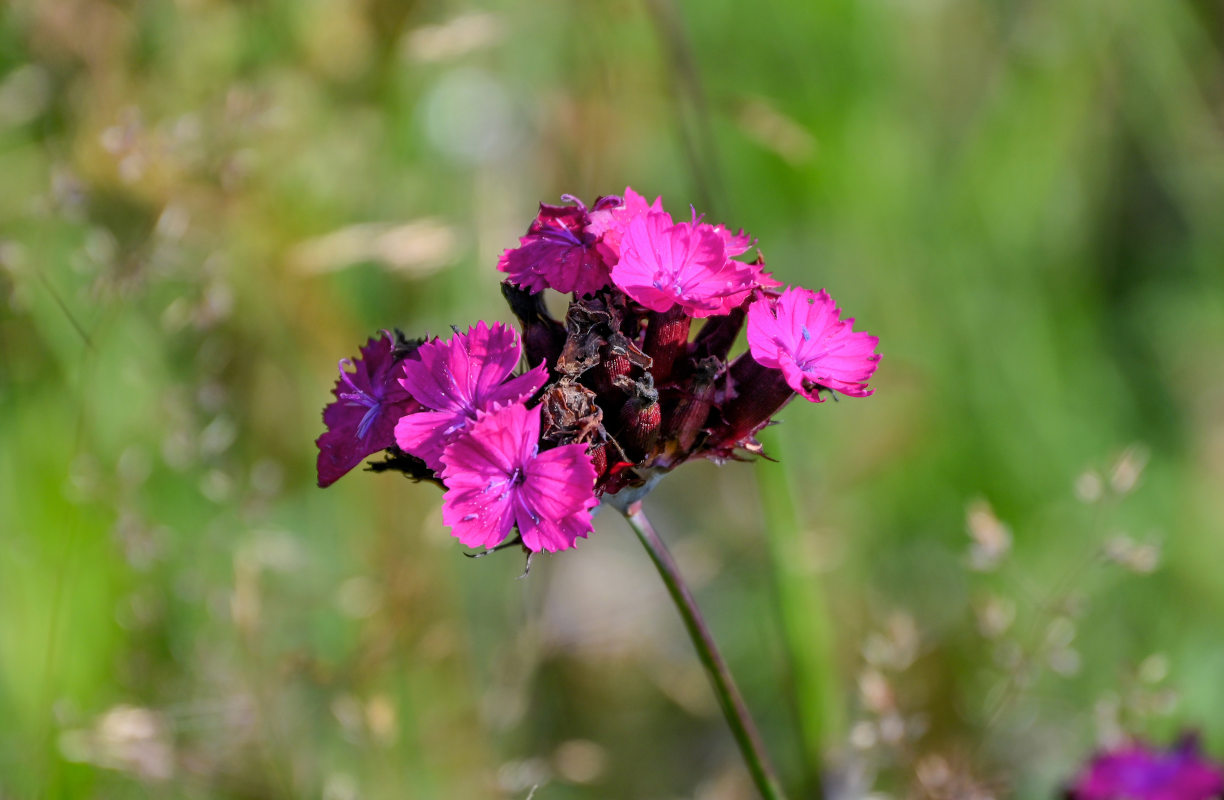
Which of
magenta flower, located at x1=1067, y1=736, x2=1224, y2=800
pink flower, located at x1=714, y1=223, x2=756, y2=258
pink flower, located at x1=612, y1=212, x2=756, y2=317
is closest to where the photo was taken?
pink flower, located at x1=612, y1=212, x2=756, y2=317

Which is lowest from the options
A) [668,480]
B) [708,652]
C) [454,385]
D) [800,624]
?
[708,652]

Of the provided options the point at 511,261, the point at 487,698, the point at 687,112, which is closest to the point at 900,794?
the point at 487,698

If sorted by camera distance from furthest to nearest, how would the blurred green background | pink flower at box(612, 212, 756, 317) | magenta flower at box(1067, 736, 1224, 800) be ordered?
1. the blurred green background
2. magenta flower at box(1067, 736, 1224, 800)
3. pink flower at box(612, 212, 756, 317)

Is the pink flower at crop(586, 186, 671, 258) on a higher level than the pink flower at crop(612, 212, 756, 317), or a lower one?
higher

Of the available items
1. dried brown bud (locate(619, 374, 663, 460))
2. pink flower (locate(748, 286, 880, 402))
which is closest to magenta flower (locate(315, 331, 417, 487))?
dried brown bud (locate(619, 374, 663, 460))

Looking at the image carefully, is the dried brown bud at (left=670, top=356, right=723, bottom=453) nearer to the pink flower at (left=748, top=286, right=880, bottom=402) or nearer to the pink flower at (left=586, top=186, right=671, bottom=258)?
the pink flower at (left=748, top=286, right=880, bottom=402)

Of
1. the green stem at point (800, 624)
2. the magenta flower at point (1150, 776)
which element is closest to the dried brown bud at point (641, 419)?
the green stem at point (800, 624)

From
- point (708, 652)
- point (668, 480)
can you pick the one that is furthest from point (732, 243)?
point (668, 480)

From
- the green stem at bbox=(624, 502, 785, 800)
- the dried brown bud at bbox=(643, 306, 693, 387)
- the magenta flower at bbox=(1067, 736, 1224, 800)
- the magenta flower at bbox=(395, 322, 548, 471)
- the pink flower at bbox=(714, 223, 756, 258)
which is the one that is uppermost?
the pink flower at bbox=(714, 223, 756, 258)

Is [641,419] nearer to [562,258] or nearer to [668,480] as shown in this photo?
[562,258]
